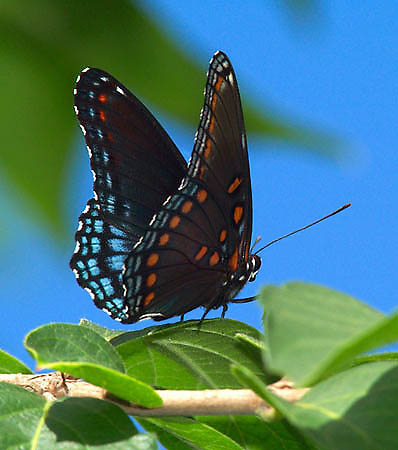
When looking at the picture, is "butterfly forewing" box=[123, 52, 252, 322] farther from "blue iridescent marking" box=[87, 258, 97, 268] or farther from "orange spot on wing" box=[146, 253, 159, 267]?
"blue iridescent marking" box=[87, 258, 97, 268]

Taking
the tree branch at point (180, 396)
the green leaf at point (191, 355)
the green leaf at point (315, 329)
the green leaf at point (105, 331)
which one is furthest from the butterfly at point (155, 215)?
the green leaf at point (315, 329)

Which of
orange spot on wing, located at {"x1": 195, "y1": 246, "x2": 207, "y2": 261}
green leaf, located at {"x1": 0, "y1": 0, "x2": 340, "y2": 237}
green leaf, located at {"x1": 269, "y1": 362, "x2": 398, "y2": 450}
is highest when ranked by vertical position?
green leaf, located at {"x1": 0, "y1": 0, "x2": 340, "y2": 237}

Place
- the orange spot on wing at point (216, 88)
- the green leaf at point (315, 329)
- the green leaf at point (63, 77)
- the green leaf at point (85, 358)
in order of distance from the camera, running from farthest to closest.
→ the green leaf at point (63, 77) < the orange spot on wing at point (216, 88) < the green leaf at point (85, 358) < the green leaf at point (315, 329)

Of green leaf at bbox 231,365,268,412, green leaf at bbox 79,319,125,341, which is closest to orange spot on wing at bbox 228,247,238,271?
green leaf at bbox 79,319,125,341

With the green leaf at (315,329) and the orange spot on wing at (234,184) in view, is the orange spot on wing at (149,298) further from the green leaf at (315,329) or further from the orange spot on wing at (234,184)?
the green leaf at (315,329)

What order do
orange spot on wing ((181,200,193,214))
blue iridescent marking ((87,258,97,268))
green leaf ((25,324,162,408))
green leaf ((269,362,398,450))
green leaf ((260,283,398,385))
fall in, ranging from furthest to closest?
blue iridescent marking ((87,258,97,268)), orange spot on wing ((181,200,193,214)), green leaf ((25,324,162,408)), green leaf ((269,362,398,450)), green leaf ((260,283,398,385))

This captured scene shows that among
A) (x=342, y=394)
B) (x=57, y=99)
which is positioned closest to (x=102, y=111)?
(x=342, y=394)

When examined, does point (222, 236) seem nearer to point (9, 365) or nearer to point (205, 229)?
point (205, 229)
